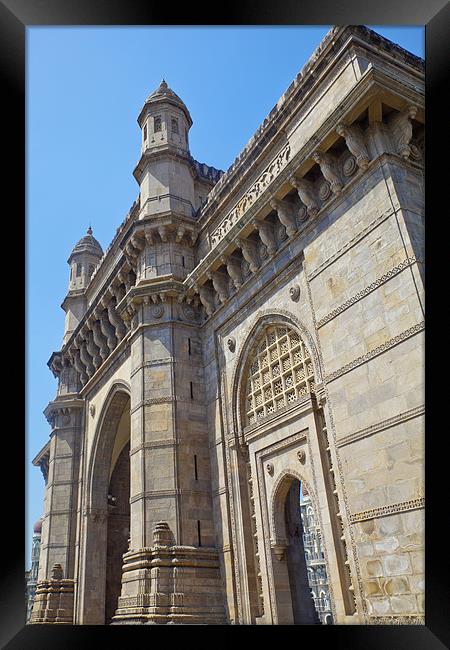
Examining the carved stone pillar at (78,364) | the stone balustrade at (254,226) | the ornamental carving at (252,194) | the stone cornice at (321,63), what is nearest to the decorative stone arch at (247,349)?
the stone balustrade at (254,226)

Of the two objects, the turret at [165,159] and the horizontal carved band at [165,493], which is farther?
the turret at [165,159]

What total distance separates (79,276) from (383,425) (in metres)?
16.6

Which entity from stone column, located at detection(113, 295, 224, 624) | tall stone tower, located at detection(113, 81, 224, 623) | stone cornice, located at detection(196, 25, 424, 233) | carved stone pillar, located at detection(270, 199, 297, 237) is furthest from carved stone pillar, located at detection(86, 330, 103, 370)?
carved stone pillar, located at detection(270, 199, 297, 237)

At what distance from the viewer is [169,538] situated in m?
10.2

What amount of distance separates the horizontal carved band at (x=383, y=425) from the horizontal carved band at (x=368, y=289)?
1.81m

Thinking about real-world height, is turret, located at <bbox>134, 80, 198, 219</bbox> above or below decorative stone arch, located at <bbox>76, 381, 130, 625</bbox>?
above

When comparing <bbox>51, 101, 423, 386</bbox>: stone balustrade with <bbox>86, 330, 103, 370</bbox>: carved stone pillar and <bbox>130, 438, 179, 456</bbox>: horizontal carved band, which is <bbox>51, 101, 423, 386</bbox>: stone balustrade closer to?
<bbox>86, 330, 103, 370</bbox>: carved stone pillar

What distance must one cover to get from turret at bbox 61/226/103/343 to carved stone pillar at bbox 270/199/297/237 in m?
12.4

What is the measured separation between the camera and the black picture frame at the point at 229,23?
12.1 ft

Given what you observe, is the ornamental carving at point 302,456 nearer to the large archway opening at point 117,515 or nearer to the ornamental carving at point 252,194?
the ornamental carving at point 252,194

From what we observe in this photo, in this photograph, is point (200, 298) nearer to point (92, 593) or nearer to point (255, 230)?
point (255, 230)

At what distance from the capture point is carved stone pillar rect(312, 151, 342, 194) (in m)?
8.65

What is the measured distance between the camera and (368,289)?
773 cm
